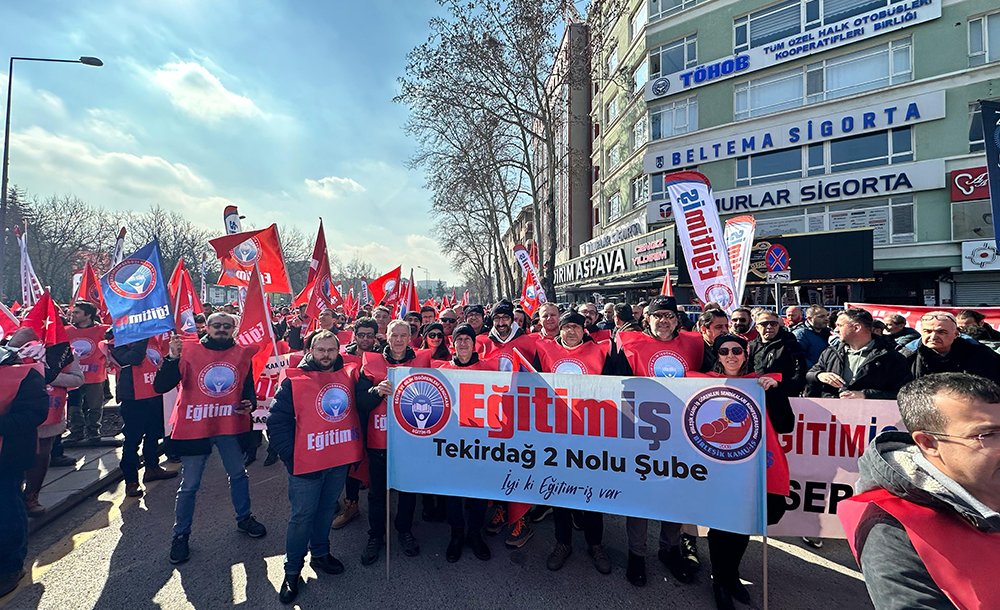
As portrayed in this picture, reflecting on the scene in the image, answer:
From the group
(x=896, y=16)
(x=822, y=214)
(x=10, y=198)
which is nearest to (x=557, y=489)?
(x=822, y=214)

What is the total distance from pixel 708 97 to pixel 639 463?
80.3ft

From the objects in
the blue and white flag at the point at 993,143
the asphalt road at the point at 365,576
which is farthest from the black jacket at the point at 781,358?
the blue and white flag at the point at 993,143

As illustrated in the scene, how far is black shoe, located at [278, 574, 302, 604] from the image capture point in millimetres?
3223

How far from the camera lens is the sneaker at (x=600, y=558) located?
354cm

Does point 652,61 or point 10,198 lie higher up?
point 652,61

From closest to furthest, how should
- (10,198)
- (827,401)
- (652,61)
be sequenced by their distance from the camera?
(827,401), (652,61), (10,198)

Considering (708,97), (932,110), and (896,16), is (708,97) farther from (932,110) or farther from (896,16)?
(932,110)

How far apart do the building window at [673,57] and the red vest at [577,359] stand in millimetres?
24594

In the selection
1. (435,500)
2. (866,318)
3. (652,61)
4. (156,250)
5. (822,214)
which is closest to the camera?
(866,318)

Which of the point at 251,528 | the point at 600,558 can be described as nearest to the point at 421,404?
the point at 600,558

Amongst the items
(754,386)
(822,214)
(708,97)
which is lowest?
(754,386)

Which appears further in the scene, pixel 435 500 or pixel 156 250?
pixel 156 250

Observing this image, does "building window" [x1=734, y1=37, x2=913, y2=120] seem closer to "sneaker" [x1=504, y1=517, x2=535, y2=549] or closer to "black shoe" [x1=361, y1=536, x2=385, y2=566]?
"sneaker" [x1=504, y1=517, x2=535, y2=549]

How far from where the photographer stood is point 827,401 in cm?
344
